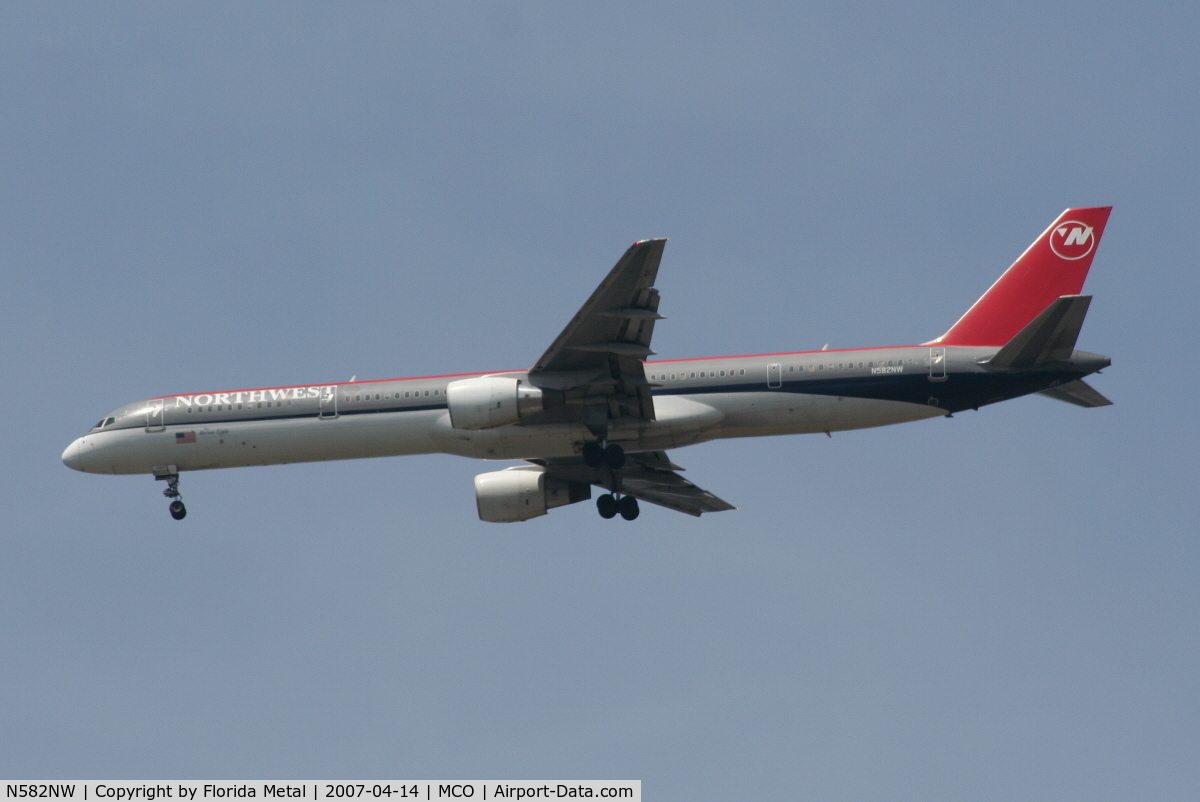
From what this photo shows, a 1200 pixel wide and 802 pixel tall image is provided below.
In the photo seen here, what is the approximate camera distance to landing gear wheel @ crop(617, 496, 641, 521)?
43.2 metres

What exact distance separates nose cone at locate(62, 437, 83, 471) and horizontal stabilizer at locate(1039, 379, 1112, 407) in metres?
27.7

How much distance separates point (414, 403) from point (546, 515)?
6312 mm

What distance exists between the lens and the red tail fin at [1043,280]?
41.2 m

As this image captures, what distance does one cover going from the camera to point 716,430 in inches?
1582

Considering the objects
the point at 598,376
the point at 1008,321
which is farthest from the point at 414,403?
the point at 1008,321

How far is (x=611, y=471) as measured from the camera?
42000 mm

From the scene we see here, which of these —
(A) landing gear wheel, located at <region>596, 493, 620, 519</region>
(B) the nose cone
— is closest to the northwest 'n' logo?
(A) landing gear wheel, located at <region>596, 493, 620, 519</region>

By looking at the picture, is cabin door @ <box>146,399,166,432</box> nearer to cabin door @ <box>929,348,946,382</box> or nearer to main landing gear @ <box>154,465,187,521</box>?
main landing gear @ <box>154,465,187,521</box>

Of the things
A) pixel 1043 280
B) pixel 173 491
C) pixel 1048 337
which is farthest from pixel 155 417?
pixel 1043 280

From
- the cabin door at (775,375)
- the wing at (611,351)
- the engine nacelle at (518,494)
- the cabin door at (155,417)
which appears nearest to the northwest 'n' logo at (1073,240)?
the cabin door at (775,375)

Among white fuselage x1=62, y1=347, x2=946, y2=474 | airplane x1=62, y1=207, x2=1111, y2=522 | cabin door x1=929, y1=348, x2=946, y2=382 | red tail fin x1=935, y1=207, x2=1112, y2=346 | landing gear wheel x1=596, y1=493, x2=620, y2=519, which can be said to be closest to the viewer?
airplane x1=62, y1=207, x2=1111, y2=522

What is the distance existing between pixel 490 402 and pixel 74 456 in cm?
1419

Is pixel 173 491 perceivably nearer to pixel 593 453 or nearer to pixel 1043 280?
pixel 593 453

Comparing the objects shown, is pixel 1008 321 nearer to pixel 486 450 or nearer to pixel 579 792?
pixel 486 450
